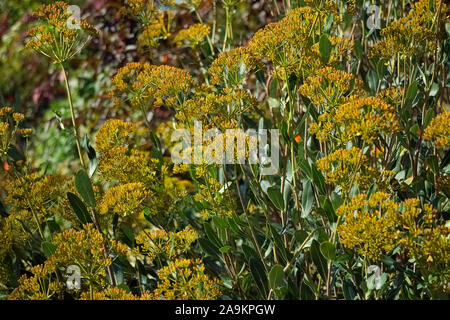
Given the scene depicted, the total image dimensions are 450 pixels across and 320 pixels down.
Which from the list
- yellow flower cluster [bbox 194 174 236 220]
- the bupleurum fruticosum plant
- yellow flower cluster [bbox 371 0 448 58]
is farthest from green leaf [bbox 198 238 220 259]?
yellow flower cluster [bbox 371 0 448 58]

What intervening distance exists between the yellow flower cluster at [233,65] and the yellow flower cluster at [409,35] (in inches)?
15.4

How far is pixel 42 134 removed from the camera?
4914mm

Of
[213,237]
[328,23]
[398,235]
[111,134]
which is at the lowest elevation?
[213,237]

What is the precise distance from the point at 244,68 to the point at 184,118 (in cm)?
24

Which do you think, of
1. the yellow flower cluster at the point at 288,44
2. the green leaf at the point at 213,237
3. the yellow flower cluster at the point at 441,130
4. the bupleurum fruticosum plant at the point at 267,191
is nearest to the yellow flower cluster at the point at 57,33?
the bupleurum fruticosum plant at the point at 267,191

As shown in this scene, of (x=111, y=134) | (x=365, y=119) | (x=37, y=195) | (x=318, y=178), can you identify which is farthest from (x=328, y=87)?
(x=37, y=195)

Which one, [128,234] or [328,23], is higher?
[328,23]

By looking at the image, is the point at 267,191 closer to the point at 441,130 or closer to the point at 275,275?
the point at 275,275

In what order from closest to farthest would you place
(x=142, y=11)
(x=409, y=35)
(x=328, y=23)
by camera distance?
(x=409, y=35) < (x=328, y=23) < (x=142, y=11)

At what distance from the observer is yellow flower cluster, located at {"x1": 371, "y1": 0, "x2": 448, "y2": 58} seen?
5.18 feet

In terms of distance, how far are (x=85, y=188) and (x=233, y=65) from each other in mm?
557

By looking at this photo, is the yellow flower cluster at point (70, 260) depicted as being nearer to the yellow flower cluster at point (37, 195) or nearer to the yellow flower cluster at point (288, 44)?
the yellow flower cluster at point (37, 195)

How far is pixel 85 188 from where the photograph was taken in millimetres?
1525

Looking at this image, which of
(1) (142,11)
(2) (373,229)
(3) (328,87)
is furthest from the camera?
(1) (142,11)
